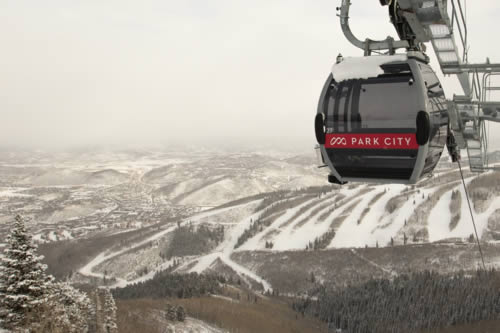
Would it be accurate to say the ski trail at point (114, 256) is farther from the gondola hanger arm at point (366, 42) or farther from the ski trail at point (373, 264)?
the gondola hanger arm at point (366, 42)

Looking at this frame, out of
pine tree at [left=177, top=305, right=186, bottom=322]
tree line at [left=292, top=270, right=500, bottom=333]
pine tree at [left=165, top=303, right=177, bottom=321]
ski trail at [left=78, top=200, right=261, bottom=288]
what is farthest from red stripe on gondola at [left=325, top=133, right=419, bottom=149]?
ski trail at [left=78, top=200, right=261, bottom=288]

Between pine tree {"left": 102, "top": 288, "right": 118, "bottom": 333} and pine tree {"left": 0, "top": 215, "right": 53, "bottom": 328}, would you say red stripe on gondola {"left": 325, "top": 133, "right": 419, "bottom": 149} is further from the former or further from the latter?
pine tree {"left": 102, "top": 288, "right": 118, "bottom": 333}

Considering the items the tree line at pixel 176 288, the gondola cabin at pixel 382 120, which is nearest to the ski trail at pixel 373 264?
the tree line at pixel 176 288

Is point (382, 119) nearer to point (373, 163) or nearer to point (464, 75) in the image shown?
point (373, 163)

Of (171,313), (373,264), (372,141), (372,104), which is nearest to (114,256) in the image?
(373,264)

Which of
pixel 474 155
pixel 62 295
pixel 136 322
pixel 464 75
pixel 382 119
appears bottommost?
pixel 136 322

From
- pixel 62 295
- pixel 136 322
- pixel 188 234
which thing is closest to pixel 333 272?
pixel 188 234
